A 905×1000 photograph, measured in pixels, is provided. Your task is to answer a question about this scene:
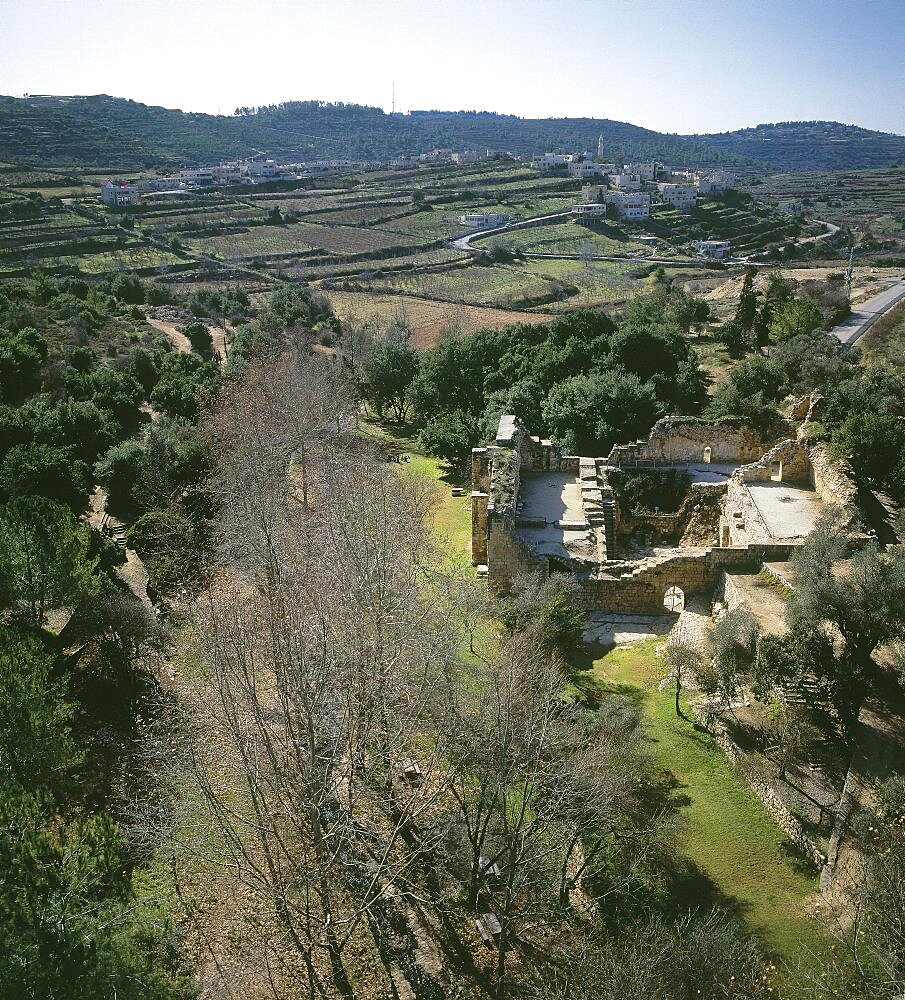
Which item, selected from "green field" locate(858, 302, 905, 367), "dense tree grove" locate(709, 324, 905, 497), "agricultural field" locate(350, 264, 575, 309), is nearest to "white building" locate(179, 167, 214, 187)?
"agricultural field" locate(350, 264, 575, 309)

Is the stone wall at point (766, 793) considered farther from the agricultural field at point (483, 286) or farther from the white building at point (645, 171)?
the white building at point (645, 171)

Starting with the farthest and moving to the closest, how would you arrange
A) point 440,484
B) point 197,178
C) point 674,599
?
point 197,178 < point 440,484 < point 674,599

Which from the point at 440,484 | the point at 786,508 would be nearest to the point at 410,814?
the point at 786,508

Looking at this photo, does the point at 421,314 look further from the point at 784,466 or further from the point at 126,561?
the point at 126,561

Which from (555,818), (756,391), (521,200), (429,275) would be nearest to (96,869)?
(555,818)

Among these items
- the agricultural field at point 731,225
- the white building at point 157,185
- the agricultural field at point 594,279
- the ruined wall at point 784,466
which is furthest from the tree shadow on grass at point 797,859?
the white building at point 157,185
